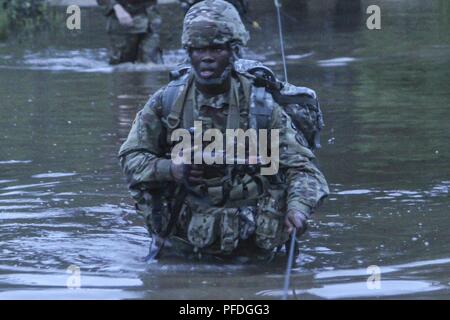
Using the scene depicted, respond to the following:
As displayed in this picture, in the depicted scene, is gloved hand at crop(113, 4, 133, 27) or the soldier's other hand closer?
the soldier's other hand

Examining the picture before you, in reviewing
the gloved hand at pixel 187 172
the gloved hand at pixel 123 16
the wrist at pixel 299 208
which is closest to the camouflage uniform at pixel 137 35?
the gloved hand at pixel 123 16

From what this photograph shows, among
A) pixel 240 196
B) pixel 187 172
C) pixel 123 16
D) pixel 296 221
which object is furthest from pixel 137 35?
pixel 296 221

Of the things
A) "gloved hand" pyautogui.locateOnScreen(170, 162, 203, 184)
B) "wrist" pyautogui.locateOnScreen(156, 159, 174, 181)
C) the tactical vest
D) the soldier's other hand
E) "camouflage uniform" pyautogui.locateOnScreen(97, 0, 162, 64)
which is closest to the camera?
the soldier's other hand

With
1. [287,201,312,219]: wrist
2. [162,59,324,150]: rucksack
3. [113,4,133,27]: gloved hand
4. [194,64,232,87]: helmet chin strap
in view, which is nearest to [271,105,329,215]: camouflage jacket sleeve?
[287,201,312,219]: wrist

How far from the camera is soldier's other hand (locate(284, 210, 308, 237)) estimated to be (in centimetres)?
686

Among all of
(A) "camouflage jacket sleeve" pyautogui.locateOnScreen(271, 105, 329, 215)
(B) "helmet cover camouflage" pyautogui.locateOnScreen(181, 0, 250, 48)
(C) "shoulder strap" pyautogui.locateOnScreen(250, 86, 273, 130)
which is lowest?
(A) "camouflage jacket sleeve" pyautogui.locateOnScreen(271, 105, 329, 215)

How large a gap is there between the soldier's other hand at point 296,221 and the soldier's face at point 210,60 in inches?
33.8

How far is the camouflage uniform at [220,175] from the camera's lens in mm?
7168

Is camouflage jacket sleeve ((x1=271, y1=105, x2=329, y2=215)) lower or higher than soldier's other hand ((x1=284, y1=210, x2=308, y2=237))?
higher

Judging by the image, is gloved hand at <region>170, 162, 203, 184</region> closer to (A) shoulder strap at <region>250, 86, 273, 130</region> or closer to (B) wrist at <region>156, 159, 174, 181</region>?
(B) wrist at <region>156, 159, 174, 181</region>

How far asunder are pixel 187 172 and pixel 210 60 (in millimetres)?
627

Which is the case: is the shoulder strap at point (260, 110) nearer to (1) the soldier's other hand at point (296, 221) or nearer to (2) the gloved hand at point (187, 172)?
(2) the gloved hand at point (187, 172)

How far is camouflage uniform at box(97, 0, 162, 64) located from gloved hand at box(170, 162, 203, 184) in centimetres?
1173

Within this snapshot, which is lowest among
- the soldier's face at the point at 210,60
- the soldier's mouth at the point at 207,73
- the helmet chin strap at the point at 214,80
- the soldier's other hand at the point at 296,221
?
the soldier's other hand at the point at 296,221
